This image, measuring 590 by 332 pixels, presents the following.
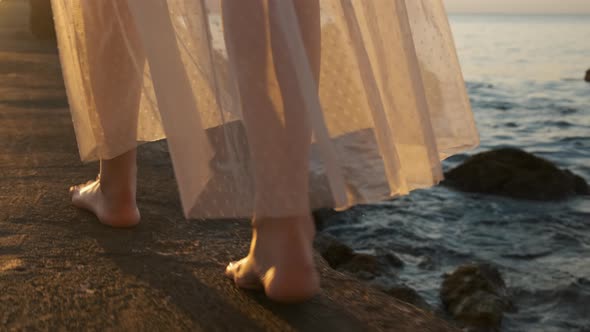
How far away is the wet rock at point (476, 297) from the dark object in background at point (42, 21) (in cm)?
542

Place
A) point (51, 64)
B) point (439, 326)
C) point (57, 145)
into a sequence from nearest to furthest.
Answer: point (439, 326), point (57, 145), point (51, 64)

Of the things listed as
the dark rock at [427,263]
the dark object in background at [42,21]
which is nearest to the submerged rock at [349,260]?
the dark rock at [427,263]

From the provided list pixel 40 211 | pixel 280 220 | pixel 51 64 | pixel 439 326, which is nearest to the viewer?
pixel 280 220

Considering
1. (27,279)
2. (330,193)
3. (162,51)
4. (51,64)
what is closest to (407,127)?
(330,193)

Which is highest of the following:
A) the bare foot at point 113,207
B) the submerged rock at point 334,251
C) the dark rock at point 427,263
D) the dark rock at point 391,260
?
the bare foot at point 113,207

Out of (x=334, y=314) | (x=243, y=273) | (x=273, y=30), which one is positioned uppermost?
(x=273, y=30)

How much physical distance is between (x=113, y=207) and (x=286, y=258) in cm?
60

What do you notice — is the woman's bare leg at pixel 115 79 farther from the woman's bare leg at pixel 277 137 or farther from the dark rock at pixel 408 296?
the dark rock at pixel 408 296

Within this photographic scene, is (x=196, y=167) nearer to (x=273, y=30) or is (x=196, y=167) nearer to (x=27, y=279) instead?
(x=273, y=30)

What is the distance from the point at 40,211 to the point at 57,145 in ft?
2.66

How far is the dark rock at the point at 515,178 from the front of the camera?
4.52 meters

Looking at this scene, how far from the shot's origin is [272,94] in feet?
4.40

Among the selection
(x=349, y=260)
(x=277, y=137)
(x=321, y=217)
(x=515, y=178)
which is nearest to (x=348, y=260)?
(x=349, y=260)

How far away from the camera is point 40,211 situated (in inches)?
77.3
